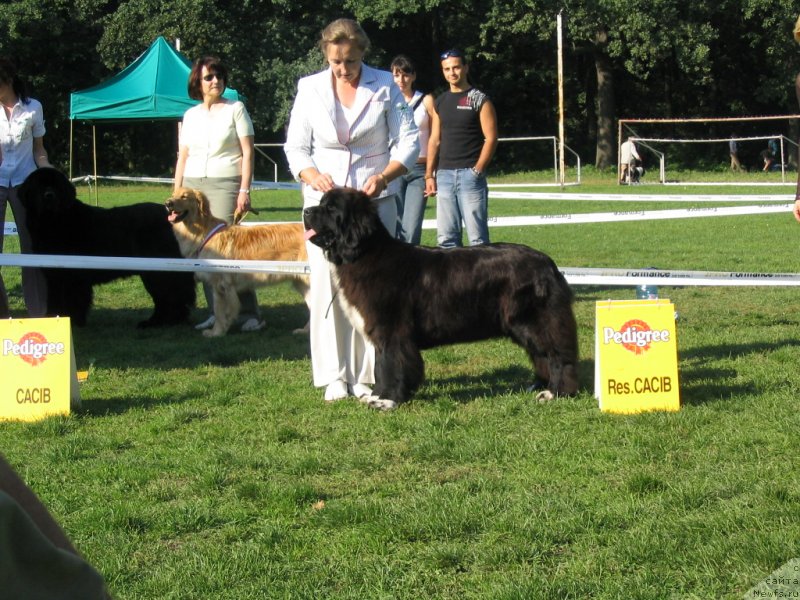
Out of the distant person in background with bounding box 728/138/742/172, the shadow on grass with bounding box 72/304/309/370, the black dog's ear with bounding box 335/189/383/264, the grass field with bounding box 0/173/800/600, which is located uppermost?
the distant person in background with bounding box 728/138/742/172

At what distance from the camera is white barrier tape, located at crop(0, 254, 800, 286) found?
6328mm

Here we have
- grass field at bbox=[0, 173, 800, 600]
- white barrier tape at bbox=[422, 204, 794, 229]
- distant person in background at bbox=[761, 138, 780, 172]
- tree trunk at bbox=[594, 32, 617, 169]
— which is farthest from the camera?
Result: tree trunk at bbox=[594, 32, 617, 169]

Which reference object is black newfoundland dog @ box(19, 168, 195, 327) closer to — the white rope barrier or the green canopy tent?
the white rope barrier

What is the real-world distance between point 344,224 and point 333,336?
81 centimetres

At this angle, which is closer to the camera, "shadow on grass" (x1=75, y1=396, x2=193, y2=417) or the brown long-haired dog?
"shadow on grass" (x1=75, y1=396, x2=193, y2=417)

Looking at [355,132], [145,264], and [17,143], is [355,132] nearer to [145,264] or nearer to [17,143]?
[145,264]

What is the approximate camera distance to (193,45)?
33969 mm

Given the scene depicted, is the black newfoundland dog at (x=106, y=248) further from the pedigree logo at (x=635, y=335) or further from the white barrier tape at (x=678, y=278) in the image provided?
the pedigree logo at (x=635, y=335)

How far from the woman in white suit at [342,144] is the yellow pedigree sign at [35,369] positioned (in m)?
1.35

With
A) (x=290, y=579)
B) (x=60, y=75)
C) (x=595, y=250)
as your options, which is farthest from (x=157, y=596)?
(x=60, y=75)

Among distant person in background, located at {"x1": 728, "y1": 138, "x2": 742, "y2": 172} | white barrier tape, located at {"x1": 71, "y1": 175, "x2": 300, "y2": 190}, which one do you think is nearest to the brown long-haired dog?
white barrier tape, located at {"x1": 71, "y1": 175, "x2": 300, "y2": 190}

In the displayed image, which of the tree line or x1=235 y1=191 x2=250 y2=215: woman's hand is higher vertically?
the tree line

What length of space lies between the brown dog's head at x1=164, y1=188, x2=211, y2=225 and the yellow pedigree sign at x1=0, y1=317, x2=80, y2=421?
7.81ft

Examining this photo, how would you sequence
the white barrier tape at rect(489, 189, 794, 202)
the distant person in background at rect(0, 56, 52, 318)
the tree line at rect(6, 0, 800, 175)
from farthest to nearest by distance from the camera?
the tree line at rect(6, 0, 800, 175) → the white barrier tape at rect(489, 189, 794, 202) → the distant person in background at rect(0, 56, 52, 318)
